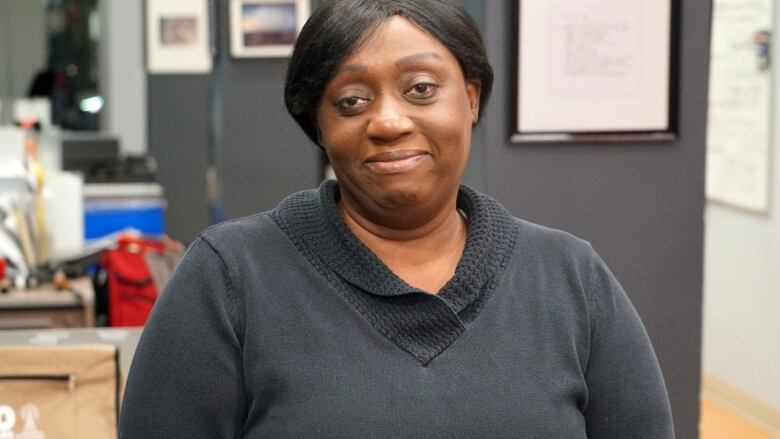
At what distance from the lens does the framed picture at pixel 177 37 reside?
9.30 m

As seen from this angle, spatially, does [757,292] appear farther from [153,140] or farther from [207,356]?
[153,140]

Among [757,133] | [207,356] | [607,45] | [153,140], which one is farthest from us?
[153,140]

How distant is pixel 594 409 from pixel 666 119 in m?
1.63

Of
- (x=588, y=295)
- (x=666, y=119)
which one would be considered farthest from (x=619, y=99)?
(x=588, y=295)

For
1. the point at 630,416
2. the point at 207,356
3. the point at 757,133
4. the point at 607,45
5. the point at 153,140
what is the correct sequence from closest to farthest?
the point at 207,356
the point at 630,416
the point at 607,45
the point at 757,133
the point at 153,140

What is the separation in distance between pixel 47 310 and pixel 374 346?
8.62 feet

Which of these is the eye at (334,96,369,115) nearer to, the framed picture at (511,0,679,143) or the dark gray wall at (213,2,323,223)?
the framed picture at (511,0,679,143)

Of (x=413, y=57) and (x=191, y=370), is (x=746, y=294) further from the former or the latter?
(x=191, y=370)

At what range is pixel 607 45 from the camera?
10.00 feet

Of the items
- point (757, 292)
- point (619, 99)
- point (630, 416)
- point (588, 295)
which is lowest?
point (757, 292)

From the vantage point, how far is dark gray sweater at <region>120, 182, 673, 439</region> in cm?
147

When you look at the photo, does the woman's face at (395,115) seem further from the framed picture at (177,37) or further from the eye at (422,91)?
the framed picture at (177,37)

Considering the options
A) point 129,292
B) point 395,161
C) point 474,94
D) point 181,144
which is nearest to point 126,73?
point 181,144

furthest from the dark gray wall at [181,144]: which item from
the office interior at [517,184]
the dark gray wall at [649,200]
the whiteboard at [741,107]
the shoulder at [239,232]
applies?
the shoulder at [239,232]
